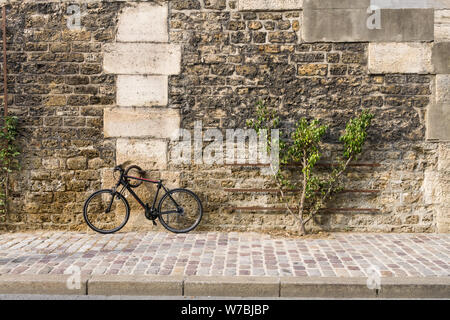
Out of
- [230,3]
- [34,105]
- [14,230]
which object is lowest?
[14,230]

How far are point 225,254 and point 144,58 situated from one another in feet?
10.6

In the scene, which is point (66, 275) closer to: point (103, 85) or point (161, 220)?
point (161, 220)

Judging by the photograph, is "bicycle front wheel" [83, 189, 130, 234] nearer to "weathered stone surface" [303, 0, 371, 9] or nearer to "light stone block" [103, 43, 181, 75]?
"light stone block" [103, 43, 181, 75]

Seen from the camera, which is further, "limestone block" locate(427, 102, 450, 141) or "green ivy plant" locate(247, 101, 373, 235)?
"limestone block" locate(427, 102, 450, 141)

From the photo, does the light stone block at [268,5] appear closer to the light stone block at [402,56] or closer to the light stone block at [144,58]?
the light stone block at [144,58]

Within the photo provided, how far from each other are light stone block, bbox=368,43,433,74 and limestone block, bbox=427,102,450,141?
561mm

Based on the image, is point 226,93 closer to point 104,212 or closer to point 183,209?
point 183,209

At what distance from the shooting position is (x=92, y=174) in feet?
21.7

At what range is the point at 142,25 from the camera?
6.53 m

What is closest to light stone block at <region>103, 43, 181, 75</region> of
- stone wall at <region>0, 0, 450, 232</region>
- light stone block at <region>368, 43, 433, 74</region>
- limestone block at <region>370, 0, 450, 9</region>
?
stone wall at <region>0, 0, 450, 232</region>

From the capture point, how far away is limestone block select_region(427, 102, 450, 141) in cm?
642

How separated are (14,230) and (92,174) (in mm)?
1474

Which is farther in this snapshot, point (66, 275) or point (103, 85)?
point (103, 85)

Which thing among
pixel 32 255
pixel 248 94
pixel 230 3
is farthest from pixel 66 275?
pixel 230 3
